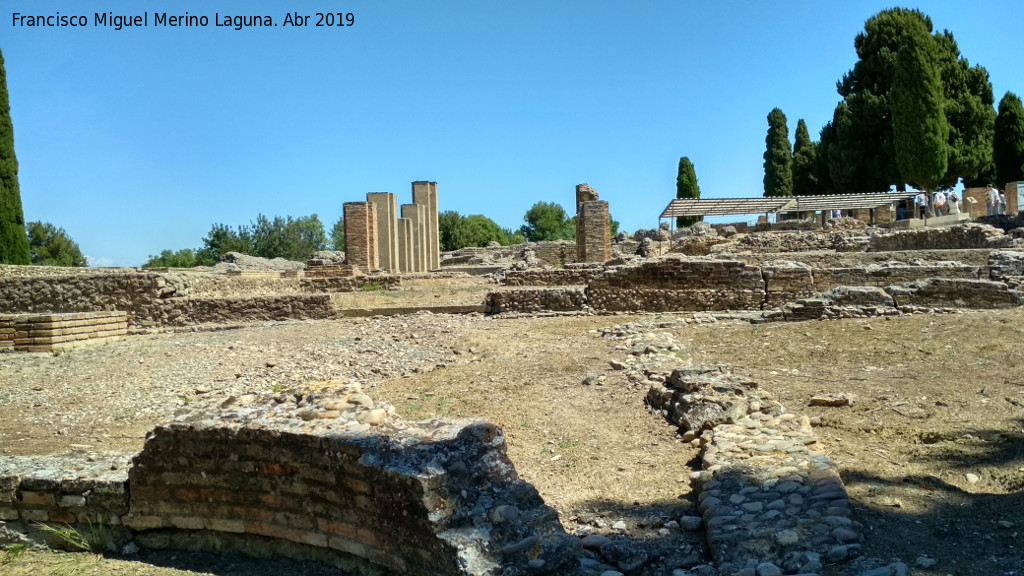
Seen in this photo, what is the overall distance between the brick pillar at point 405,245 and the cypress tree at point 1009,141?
1248 inches

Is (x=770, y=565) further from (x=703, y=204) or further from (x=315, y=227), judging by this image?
(x=315, y=227)

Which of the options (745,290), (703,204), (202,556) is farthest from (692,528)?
(703,204)

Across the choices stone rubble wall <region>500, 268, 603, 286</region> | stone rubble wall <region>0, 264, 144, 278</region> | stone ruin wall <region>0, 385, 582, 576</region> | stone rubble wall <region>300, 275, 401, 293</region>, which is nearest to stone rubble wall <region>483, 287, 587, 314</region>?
stone rubble wall <region>500, 268, 603, 286</region>

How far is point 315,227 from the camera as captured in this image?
6625cm

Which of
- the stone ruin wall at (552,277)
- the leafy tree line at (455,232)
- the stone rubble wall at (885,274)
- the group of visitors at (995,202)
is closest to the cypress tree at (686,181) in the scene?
the leafy tree line at (455,232)

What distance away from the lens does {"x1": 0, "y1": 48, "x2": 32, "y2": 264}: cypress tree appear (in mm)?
23391

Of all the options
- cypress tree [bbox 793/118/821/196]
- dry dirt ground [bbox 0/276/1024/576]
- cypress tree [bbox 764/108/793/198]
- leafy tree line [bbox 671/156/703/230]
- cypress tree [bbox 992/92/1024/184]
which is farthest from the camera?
leafy tree line [bbox 671/156/703/230]

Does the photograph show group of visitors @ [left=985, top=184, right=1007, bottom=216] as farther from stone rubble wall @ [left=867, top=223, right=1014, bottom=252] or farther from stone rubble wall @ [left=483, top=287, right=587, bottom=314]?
stone rubble wall @ [left=483, top=287, right=587, bottom=314]

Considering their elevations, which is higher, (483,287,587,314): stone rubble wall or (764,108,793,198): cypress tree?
(764,108,793,198): cypress tree

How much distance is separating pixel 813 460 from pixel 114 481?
4141mm

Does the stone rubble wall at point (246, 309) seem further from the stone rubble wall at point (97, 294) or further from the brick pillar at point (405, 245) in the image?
the brick pillar at point (405, 245)

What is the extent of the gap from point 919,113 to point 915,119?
1.02ft

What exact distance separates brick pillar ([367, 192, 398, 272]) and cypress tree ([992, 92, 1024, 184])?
106 ft

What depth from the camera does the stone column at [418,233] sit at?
2945 cm
